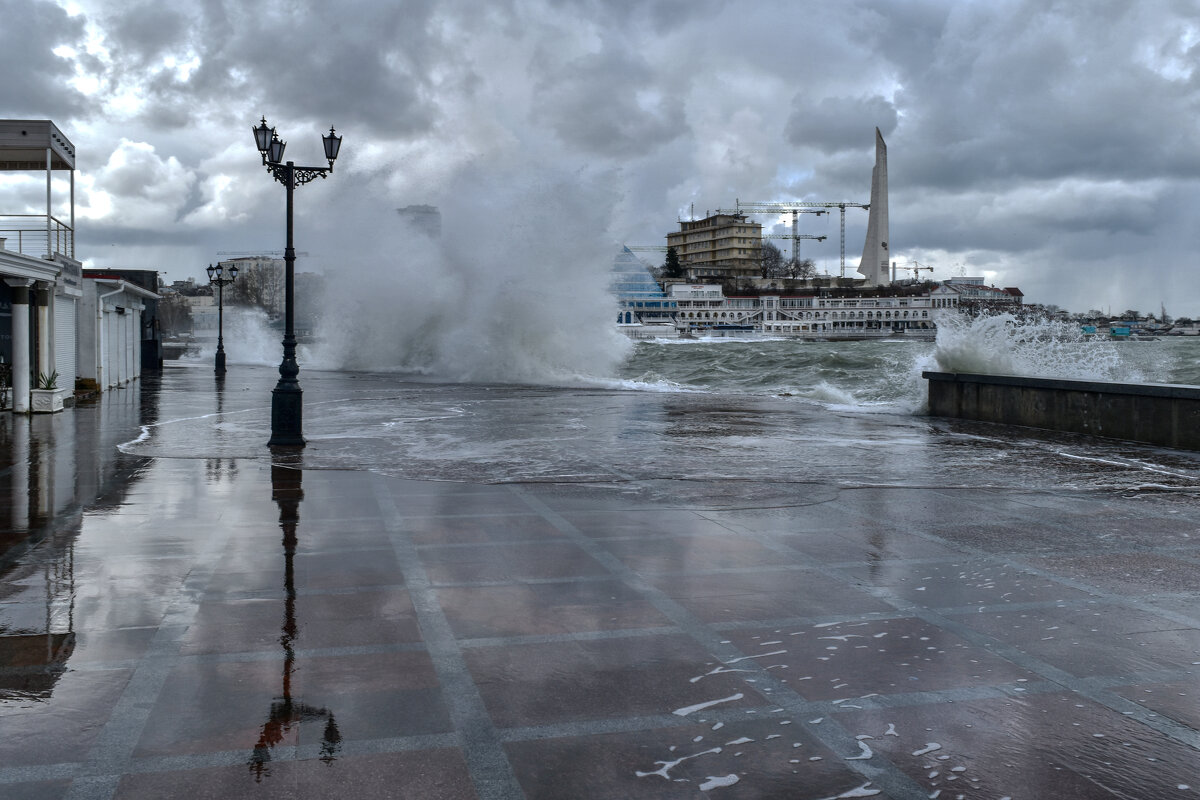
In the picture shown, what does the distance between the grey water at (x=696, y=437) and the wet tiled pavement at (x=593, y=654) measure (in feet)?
7.78

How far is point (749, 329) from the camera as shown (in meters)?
144

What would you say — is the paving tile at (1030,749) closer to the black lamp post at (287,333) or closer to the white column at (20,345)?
the black lamp post at (287,333)

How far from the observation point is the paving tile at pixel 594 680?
13.2 ft

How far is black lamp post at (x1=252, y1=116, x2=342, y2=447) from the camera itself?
1307cm

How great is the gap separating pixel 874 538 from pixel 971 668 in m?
3.06

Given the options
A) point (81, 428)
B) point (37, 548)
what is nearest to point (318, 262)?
point (81, 428)

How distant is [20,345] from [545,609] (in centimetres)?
1543

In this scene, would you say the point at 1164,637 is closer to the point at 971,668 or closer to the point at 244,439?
the point at 971,668

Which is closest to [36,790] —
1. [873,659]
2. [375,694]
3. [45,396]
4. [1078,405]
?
[375,694]

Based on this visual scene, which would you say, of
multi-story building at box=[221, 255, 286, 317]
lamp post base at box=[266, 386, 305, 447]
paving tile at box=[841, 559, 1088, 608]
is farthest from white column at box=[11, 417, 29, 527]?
multi-story building at box=[221, 255, 286, 317]

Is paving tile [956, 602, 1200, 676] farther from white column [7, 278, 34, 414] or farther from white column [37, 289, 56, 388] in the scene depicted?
white column [37, 289, 56, 388]

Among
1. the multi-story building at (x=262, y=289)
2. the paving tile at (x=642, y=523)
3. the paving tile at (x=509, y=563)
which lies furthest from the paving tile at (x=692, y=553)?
the multi-story building at (x=262, y=289)

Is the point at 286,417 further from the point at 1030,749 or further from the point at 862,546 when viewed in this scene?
the point at 1030,749

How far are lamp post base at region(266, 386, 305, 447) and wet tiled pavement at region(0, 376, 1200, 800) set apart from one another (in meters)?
4.60
